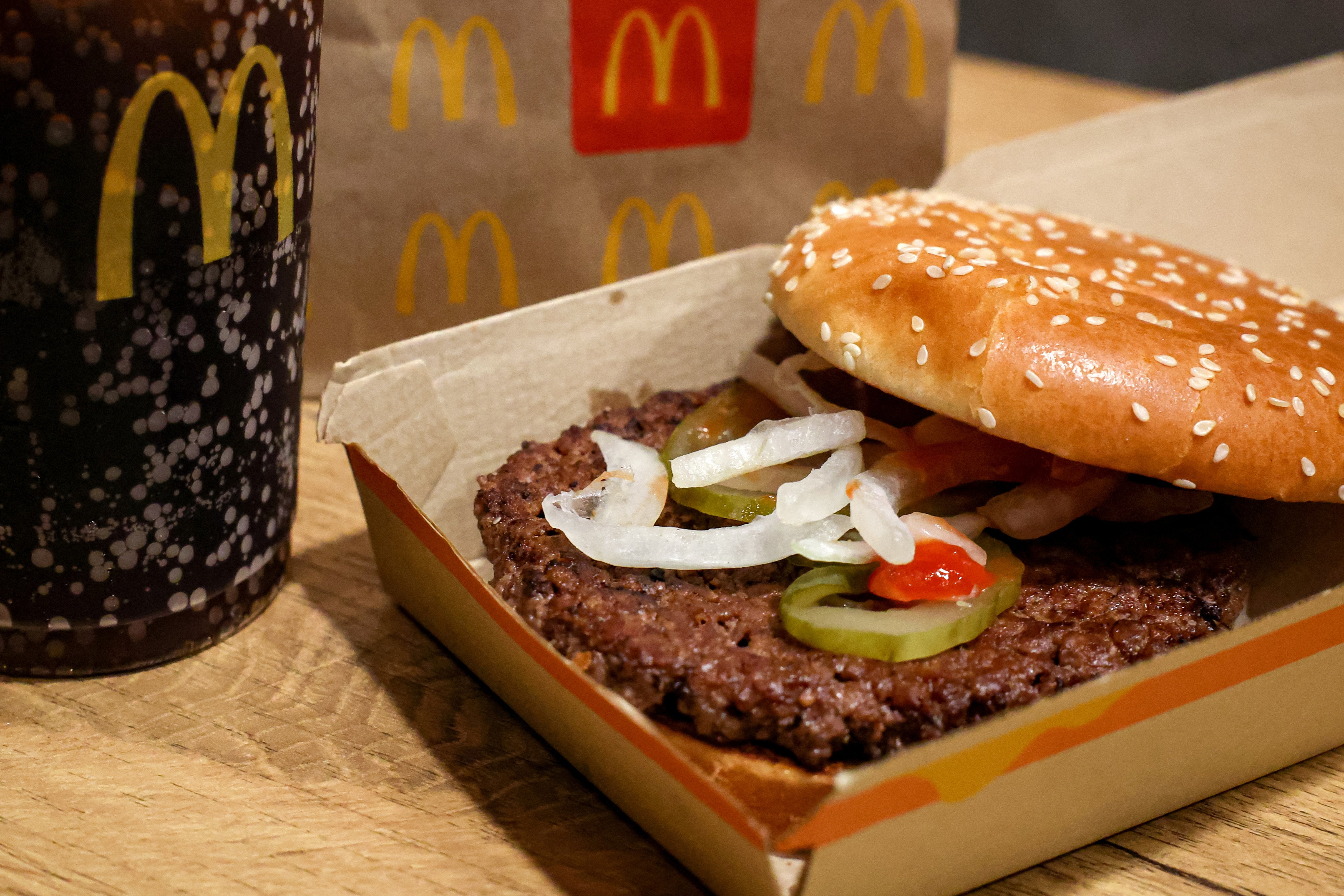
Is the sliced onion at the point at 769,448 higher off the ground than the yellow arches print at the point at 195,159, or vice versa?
the yellow arches print at the point at 195,159

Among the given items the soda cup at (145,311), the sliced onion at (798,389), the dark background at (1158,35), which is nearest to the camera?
the soda cup at (145,311)

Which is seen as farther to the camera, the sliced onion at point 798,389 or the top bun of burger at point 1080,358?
the sliced onion at point 798,389

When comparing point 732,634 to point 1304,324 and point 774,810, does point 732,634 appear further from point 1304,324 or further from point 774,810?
point 1304,324

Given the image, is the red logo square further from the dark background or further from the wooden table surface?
the dark background

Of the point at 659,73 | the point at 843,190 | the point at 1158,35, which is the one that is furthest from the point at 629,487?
the point at 1158,35

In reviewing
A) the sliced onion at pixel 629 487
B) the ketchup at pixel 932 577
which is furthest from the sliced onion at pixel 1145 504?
the sliced onion at pixel 629 487

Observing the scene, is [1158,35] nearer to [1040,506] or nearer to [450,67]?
[450,67]

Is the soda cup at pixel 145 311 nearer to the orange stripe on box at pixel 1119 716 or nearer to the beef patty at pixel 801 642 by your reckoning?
the beef patty at pixel 801 642

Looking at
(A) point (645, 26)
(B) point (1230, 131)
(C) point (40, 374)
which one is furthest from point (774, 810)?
(B) point (1230, 131)
